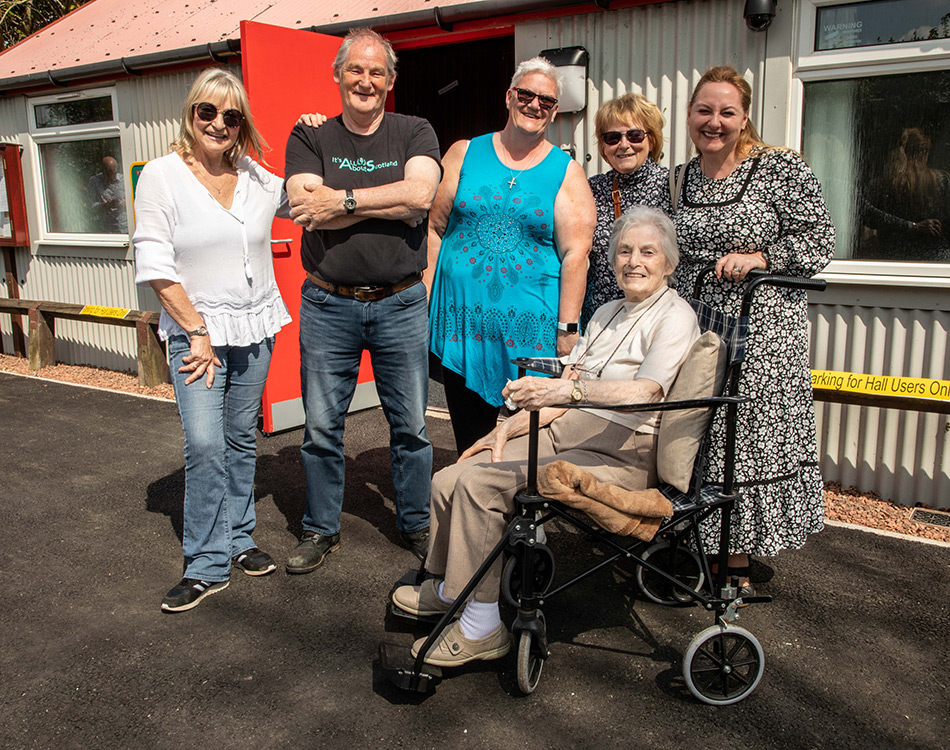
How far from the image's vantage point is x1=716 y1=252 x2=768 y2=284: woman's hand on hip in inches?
120

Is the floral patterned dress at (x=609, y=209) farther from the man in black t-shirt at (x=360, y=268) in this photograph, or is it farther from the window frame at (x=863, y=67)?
the window frame at (x=863, y=67)

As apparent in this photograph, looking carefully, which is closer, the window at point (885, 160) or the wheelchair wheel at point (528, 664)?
the wheelchair wheel at point (528, 664)

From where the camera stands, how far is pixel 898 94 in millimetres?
4621

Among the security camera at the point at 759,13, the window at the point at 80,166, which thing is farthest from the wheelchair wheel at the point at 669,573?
the window at the point at 80,166

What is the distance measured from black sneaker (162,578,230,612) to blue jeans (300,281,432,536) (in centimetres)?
54

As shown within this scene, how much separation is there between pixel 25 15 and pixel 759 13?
12.4 m

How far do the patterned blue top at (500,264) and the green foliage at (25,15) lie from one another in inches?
481

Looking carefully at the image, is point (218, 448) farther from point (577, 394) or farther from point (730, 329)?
point (730, 329)

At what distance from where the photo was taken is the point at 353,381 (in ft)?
12.5

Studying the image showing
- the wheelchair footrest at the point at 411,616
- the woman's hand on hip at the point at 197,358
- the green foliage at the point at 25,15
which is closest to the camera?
the wheelchair footrest at the point at 411,616

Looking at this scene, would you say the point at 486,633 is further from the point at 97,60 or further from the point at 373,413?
the point at 97,60

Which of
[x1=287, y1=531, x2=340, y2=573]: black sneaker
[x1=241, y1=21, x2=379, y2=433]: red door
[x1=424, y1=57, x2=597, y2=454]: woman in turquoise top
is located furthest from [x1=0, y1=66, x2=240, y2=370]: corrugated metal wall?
[x1=287, y1=531, x2=340, y2=573]: black sneaker

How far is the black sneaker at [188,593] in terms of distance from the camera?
11.3 ft

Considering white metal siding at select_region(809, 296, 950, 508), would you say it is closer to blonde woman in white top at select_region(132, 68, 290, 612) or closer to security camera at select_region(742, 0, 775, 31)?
security camera at select_region(742, 0, 775, 31)
